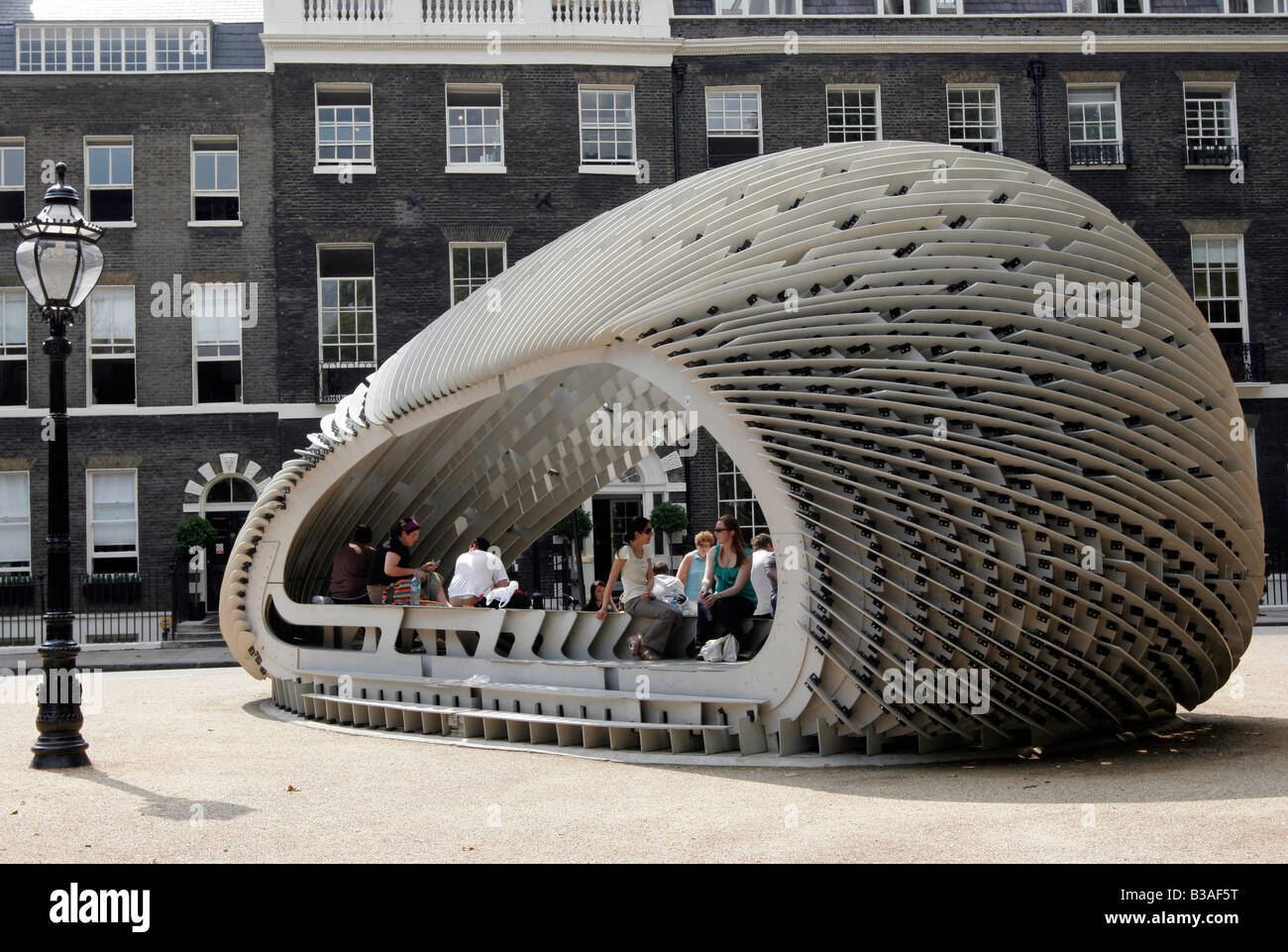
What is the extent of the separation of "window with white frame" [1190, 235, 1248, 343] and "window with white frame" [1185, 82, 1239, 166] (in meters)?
1.71

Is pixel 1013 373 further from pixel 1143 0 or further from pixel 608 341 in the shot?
pixel 1143 0

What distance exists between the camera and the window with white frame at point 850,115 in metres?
28.7

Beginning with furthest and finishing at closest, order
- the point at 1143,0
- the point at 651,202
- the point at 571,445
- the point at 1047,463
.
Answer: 1. the point at 1143,0
2. the point at 571,445
3. the point at 651,202
4. the point at 1047,463

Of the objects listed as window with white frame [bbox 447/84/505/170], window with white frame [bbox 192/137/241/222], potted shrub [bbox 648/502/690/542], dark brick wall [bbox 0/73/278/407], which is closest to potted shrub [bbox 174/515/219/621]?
dark brick wall [bbox 0/73/278/407]

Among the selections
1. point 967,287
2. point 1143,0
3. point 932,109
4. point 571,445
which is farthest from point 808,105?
point 967,287

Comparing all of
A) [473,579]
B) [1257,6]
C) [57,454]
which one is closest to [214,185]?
[473,579]

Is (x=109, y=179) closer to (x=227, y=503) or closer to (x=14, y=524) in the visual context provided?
(x=227, y=503)

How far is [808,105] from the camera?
28547 millimetres

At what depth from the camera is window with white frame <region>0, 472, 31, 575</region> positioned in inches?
1064

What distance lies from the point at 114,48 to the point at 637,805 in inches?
1010

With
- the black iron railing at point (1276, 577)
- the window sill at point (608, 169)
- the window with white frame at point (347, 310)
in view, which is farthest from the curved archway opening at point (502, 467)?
the black iron railing at point (1276, 577)

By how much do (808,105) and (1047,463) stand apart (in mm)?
20994

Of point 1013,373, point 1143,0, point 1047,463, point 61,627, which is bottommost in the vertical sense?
point 61,627

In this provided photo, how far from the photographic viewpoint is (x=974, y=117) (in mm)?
28969
